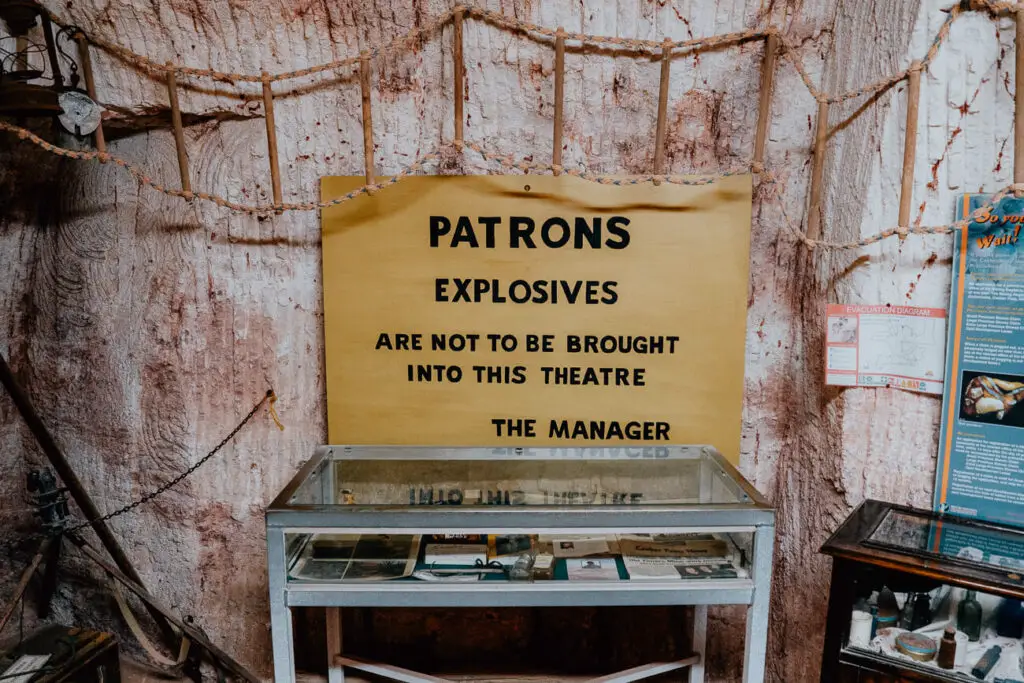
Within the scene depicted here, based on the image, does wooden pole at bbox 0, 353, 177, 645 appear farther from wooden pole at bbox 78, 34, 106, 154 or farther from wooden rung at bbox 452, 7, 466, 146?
wooden rung at bbox 452, 7, 466, 146

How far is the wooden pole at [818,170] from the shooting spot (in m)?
2.14

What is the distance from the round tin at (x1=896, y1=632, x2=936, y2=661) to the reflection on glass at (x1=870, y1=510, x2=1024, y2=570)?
10.1 inches

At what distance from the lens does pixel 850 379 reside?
2117 mm

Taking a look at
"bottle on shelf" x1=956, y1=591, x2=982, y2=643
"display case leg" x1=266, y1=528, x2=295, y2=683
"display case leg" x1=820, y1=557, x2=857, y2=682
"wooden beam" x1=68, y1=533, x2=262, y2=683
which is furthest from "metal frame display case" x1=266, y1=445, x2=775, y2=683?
"wooden beam" x1=68, y1=533, x2=262, y2=683

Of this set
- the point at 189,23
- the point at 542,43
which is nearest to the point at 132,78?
the point at 189,23

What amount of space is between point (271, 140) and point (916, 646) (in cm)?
252

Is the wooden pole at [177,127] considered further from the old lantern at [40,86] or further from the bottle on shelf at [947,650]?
the bottle on shelf at [947,650]

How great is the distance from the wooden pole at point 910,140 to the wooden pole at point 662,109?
28.4 inches

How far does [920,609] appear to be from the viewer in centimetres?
177

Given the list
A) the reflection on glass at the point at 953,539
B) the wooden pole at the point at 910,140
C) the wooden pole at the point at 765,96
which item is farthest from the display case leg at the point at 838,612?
the wooden pole at the point at 765,96

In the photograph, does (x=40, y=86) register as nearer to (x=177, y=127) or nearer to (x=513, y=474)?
(x=177, y=127)

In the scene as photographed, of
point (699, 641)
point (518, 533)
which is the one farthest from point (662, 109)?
point (699, 641)

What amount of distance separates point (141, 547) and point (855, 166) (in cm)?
309

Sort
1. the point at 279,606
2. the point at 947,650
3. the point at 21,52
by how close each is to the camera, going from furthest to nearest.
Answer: the point at 21,52, the point at 279,606, the point at 947,650
